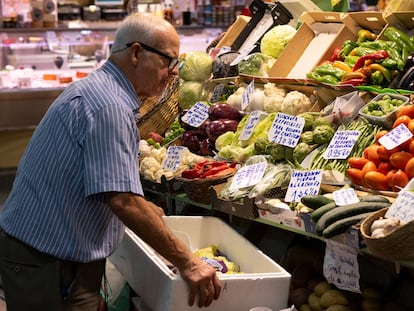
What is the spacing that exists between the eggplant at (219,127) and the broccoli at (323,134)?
871 mm

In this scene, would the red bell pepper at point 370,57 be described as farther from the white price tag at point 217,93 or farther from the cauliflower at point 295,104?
the white price tag at point 217,93

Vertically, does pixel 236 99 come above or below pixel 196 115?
above

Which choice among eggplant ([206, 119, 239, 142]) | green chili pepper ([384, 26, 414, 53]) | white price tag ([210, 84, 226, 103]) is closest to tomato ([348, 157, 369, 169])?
green chili pepper ([384, 26, 414, 53])

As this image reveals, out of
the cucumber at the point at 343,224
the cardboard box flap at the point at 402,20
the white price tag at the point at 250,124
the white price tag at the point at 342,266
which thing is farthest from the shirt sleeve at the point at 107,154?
the cardboard box flap at the point at 402,20

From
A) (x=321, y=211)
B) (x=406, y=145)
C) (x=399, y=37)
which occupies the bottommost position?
(x=321, y=211)

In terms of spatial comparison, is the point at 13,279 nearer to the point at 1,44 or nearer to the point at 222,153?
the point at 222,153

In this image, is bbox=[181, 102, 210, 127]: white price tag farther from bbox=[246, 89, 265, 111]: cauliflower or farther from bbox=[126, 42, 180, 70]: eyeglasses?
bbox=[126, 42, 180, 70]: eyeglasses

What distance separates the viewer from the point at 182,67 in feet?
17.7

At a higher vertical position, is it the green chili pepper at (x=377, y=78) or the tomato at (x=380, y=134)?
the green chili pepper at (x=377, y=78)

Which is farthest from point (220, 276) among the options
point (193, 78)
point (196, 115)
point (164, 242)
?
point (193, 78)

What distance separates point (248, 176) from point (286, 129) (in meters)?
0.38

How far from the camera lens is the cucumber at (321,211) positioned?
3.05 metres

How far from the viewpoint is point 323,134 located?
3.75m

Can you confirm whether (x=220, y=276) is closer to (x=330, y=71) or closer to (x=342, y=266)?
(x=342, y=266)
